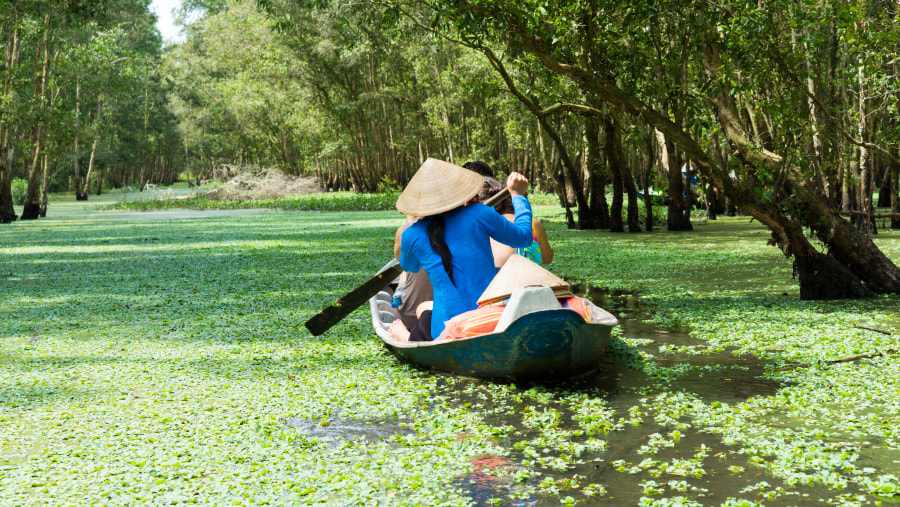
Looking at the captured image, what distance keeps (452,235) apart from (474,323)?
23.9 inches

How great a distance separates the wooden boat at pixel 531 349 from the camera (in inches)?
181

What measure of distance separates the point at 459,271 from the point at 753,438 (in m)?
2.02

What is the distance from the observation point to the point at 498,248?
20.0 feet

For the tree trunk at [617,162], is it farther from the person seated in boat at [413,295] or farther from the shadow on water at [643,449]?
the shadow on water at [643,449]

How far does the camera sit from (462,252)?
514 cm

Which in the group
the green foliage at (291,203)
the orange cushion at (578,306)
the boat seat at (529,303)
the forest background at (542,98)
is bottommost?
the orange cushion at (578,306)

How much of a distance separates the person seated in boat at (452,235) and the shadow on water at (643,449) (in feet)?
1.91

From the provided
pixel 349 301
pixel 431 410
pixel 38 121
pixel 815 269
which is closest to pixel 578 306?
pixel 431 410

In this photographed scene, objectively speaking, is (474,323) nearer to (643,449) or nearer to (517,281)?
(517,281)

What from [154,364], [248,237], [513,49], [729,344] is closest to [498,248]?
[729,344]

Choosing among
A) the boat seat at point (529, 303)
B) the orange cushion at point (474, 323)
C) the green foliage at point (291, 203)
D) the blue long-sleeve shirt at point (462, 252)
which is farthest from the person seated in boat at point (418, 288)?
the green foliage at point (291, 203)

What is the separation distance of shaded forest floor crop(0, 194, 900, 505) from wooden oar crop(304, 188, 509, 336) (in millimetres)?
180

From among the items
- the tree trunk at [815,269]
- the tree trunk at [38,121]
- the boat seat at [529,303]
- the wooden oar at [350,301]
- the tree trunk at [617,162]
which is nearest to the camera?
the boat seat at [529,303]

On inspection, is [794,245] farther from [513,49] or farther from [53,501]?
[53,501]
